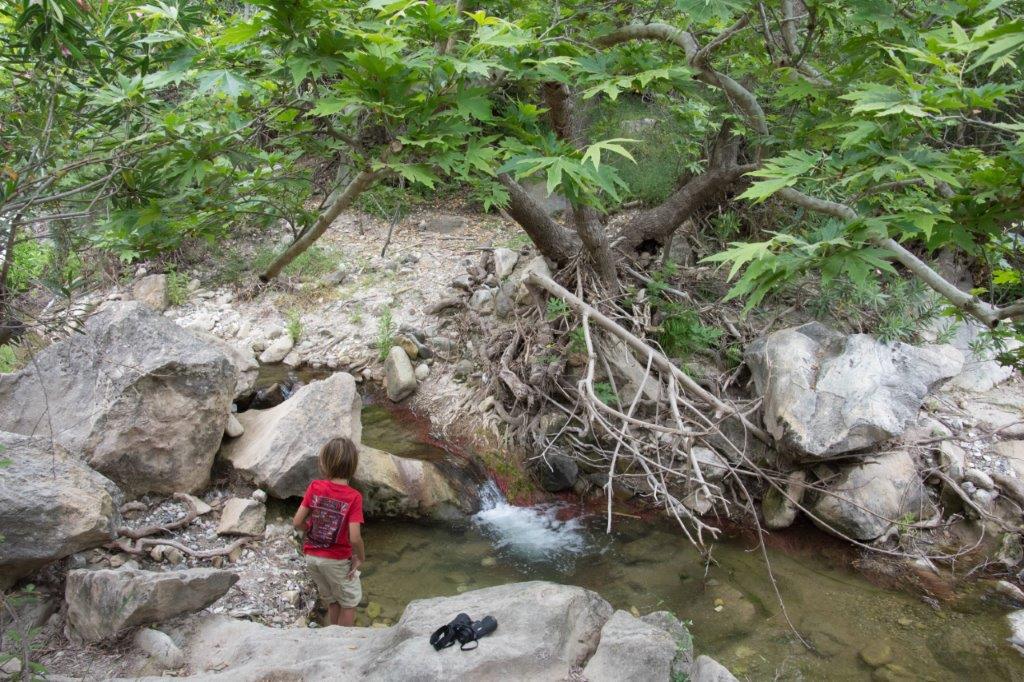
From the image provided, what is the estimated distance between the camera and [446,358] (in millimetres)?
6961

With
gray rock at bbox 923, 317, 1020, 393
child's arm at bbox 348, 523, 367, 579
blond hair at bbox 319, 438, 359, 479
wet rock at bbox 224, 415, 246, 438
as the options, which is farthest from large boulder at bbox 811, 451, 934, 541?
wet rock at bbox 224, 415, 246, 438

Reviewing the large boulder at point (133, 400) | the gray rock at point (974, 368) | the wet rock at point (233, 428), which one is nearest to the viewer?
the large boulder at point (133, 400)

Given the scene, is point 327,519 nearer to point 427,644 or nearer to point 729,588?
point 427,644

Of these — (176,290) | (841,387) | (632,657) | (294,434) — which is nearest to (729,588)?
(841,387)

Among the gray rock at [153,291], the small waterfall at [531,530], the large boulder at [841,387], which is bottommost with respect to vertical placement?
the small waterfall at [531,530]

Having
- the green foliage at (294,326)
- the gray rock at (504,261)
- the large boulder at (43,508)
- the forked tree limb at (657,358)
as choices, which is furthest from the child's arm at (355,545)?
the gray rock at (504,261)

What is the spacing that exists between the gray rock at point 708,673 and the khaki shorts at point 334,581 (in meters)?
1.92

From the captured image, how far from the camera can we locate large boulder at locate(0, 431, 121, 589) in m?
3.22

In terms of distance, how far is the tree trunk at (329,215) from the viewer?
3396 millimetres

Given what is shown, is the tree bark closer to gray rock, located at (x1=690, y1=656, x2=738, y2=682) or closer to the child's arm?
the child's arm

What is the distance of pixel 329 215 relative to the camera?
3.80 m

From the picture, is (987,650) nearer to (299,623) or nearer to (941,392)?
(941,392)

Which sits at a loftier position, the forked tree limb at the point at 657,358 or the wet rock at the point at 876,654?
the forked tree limb at the point at 657,358

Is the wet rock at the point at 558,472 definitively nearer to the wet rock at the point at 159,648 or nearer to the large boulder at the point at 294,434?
the large boulder at the point at 294,434
